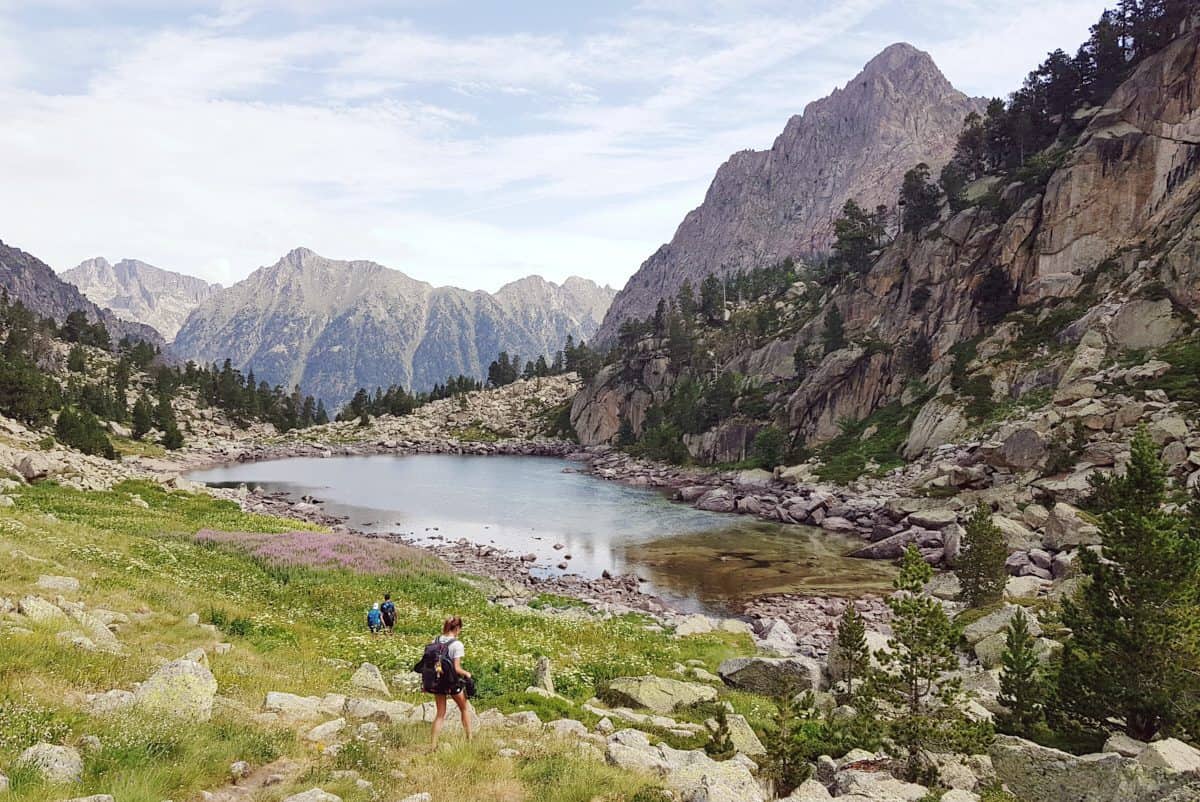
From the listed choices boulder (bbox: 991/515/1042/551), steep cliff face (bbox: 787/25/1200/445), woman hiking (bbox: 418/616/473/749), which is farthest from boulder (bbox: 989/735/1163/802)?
steep cliff face (bbox: 787/25/1200/445)

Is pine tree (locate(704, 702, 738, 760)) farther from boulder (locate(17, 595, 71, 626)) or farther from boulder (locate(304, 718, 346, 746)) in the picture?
boulder (locate(17, 595, 71, 626))

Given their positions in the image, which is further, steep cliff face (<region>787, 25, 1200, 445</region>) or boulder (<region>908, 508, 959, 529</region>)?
steep cliff face (<region>787, 25, 1200, 445</region>)

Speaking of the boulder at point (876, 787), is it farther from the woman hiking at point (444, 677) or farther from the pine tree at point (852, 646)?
the woman hiking at point (444, 677)

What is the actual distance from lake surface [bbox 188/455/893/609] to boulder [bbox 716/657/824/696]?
20024 millimetres

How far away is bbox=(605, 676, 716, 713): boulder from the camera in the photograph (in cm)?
2003

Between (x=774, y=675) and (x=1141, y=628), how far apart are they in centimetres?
1124

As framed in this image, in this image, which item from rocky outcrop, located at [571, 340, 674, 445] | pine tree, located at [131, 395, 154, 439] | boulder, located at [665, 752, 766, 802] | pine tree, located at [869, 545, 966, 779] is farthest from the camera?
rocky outcrop, located at [571, 340, 674, 445]

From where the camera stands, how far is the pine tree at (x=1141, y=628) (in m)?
16.1

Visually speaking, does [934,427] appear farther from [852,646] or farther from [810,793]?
[810,793]

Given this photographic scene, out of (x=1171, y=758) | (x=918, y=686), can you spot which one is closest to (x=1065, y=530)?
(x=918, y=686)

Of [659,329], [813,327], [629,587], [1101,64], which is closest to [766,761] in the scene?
[629,587]

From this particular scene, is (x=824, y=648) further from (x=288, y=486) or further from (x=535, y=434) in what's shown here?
(x=535, y=434)

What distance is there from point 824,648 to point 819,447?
72.5 m

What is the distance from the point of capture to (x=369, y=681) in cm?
1755
